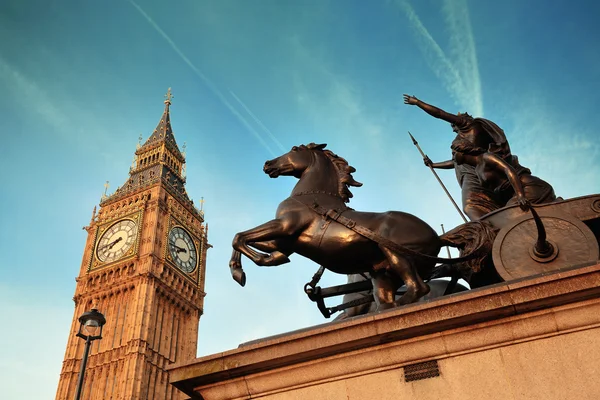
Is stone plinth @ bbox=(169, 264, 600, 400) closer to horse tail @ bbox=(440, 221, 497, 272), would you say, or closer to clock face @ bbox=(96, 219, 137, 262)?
horse tail @ bbox=(440, 221, 497, 272)

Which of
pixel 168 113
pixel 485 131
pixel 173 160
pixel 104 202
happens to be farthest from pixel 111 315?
pixel 485 131

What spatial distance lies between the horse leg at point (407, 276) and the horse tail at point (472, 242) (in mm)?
508

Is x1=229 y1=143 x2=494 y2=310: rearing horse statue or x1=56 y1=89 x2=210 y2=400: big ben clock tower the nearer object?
x1=229 y1=143 x2=494 y2=310: rearing horse statue

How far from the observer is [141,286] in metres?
44.8

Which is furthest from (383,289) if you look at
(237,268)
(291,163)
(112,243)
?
(112,243)

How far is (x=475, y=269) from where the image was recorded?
17.6 ft

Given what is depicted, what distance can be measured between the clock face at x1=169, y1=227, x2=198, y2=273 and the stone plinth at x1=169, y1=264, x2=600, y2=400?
45.7 metres

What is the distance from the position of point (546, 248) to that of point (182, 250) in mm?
47424

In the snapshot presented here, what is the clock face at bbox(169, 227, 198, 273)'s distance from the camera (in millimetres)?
49156

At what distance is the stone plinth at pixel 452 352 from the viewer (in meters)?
3.65

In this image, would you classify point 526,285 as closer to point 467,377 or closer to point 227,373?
point 467,377

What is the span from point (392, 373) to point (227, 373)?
4.00 feet

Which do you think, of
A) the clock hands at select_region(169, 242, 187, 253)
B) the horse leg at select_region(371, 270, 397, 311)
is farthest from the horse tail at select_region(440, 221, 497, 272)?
the clock hands at select_region(169, 242, 187, 253)

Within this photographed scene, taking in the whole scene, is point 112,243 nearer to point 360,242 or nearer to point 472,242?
point 360,242
